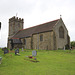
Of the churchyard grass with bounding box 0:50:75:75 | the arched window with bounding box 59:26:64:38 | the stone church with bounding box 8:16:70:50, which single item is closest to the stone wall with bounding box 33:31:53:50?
the stone church with bounding box 8:16:70:50

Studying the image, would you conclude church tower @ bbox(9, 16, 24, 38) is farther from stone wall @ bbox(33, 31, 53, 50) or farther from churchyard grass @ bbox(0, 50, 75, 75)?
churchyard grass @ bbox(0, 50, 75, 75)

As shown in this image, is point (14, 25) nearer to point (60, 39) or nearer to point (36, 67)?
point (60, 39)

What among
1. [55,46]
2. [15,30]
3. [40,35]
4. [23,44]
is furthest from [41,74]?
[15,30]

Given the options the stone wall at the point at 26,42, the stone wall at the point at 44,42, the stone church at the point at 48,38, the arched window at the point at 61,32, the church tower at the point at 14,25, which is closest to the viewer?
the stone church at the point at 48,38

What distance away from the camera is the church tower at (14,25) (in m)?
47.8

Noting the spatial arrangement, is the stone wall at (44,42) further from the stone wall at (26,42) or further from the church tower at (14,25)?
the church tower at (14,25)

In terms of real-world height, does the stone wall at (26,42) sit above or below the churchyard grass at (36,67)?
above

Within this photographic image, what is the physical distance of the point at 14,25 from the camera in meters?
47.8

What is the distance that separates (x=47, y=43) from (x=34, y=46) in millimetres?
5987

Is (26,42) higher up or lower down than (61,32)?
lower down

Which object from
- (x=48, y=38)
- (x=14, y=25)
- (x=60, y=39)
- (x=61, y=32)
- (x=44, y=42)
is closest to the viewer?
(x=48, y=38)

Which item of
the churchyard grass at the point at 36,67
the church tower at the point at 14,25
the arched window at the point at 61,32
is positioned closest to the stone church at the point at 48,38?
the arched window at the point at 61,32

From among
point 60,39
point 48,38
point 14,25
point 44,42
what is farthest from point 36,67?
point 14,25

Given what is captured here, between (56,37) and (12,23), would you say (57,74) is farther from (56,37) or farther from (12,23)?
(12,23)
